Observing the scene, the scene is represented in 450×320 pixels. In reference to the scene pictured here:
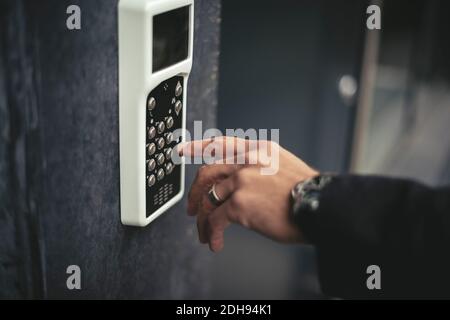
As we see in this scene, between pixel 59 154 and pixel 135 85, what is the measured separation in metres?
0.13

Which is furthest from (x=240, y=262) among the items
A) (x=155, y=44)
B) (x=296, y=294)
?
(x=155, y=44)

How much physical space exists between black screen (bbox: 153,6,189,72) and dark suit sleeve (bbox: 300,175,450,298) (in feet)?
0.84

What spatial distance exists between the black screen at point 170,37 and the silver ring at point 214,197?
18 cm

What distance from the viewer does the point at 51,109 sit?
57 cm

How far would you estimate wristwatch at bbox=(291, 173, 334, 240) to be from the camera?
674mm

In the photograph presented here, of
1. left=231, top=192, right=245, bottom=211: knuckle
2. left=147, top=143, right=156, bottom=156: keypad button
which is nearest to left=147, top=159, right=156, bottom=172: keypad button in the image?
left=147, top=143, right=156, bottom=156: keypad button

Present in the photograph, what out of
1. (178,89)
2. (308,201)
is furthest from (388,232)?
(178,89)

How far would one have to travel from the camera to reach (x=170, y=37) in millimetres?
710

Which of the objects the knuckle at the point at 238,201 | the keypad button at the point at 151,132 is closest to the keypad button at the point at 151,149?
the keypad button at the point at 151,132

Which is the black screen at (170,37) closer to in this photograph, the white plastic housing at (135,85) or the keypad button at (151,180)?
the white plastic housing at (135,85)

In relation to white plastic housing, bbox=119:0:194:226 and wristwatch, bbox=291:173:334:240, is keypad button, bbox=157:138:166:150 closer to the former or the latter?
white plastic housing, bbox=119:0:194:226

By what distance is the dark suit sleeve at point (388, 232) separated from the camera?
2.10 feet

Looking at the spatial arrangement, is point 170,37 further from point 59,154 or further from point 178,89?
point 59,154
